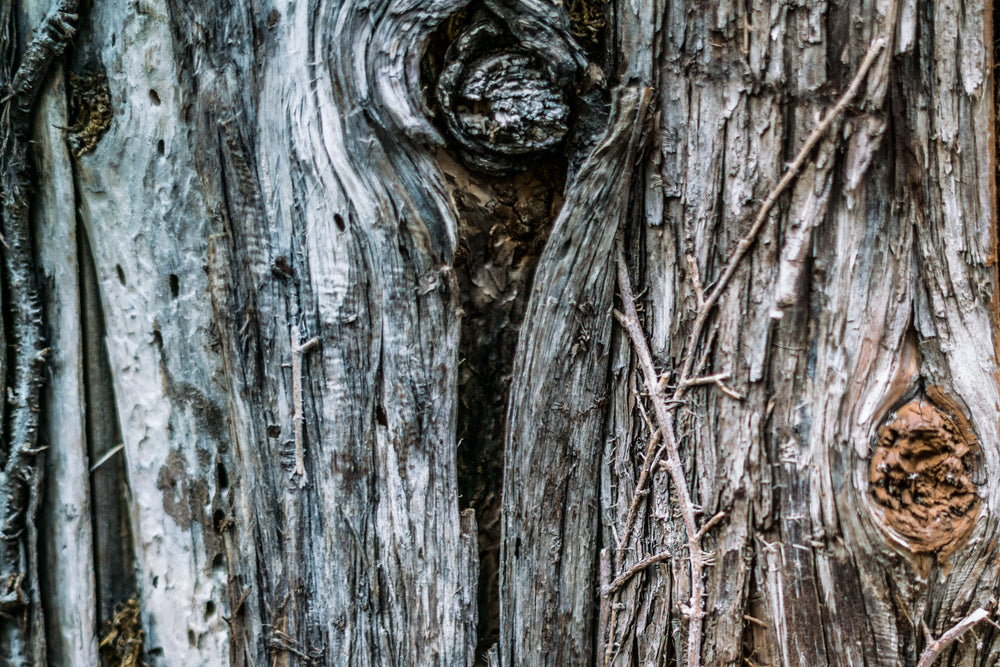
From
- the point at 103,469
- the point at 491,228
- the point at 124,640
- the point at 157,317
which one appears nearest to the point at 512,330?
the point at 491,228

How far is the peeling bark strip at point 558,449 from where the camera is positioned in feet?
4.14

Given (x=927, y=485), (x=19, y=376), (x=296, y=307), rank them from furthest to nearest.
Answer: (x=19, y=376) < (x=296, y=307) < (x=927, y=485)

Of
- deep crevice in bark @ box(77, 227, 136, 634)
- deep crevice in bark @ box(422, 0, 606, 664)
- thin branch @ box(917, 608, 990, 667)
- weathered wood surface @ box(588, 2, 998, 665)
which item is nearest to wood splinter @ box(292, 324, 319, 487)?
deep crevice in bark @ box(422, 0, 606, 664)

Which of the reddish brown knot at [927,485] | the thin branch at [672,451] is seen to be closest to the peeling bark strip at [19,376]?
the thin branch at [672,451]

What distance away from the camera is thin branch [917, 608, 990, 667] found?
1.18 meters

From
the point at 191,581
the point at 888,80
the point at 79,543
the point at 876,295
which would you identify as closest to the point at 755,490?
the point at 876,295

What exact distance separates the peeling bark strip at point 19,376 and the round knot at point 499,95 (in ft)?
2.81

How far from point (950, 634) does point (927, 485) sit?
282 mm

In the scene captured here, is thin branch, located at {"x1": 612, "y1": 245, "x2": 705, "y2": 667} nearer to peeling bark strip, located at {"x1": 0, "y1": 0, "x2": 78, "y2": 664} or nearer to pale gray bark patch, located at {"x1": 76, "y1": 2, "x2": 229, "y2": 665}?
pale gray bark patch, located at {"x1": 76, "y1": 2, "x2": 229, "y2": 665}

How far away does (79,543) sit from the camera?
4.62 ft

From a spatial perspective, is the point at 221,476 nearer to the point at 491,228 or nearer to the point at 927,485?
the point at 491,228

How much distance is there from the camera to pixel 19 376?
137 cm

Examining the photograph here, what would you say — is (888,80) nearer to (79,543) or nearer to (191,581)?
(191,581)

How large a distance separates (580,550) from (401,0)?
3.65ft
